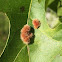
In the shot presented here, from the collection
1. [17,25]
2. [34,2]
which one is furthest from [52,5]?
[17,25]

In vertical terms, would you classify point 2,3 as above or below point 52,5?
above

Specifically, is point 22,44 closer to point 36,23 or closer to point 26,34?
point 26,34

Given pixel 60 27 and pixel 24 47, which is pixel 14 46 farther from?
pixel 60 27

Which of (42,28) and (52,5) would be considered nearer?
(42,28)

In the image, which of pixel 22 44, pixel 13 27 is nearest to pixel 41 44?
pixel 22 44

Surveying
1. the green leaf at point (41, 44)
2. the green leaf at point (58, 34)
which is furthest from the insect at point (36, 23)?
the green leaf at point (58, 34)

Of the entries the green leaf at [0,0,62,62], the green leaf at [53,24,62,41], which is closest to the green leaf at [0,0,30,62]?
the green leaf at [0,0,62,62]

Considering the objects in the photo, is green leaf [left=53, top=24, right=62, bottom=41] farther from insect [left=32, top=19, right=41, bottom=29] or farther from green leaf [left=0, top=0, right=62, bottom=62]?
insect [left=32, top=19, right=41, bottom=29]

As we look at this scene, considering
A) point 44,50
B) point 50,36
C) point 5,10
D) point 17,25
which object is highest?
point 5,10

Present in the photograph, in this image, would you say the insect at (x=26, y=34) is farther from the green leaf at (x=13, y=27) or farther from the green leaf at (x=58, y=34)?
the green leaf at (x=58, y=34)
